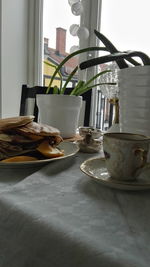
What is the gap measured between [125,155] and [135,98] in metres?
0.17

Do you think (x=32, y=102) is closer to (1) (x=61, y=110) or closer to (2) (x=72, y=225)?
(1) (x=61, y=110)

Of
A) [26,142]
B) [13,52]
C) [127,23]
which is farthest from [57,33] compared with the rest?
[26,142]

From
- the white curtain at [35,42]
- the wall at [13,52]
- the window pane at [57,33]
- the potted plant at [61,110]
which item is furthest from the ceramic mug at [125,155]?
the white curtain at [35,42]

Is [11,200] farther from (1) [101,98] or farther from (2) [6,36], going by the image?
(2) [6,36]

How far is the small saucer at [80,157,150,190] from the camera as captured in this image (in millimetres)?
322

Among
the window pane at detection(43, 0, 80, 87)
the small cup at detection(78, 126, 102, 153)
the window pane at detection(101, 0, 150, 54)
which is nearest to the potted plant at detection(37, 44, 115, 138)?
the small cup at detection(78, 126, 102, 153)

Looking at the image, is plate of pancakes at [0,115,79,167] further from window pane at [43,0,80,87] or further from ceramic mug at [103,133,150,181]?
window pane at [43,0,80,87]

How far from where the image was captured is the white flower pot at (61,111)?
2.48 ft

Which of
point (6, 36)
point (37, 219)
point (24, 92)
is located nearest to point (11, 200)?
point (37, 219)

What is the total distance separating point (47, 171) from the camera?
1.32ft

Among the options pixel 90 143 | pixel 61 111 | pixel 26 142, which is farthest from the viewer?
pixel 61 111

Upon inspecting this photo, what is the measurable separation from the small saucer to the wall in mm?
1597

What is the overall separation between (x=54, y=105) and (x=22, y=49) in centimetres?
141

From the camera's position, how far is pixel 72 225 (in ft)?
0.78
